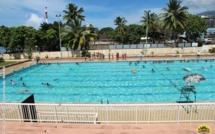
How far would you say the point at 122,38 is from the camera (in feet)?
160

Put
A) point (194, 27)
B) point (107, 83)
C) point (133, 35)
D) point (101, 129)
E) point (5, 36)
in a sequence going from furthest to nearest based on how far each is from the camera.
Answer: point (133, 35), point (194, 27), point (5, 36), point (107, 83), point (101, 129)

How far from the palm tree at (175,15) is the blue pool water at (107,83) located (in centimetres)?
1324

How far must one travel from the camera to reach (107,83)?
18281 mm

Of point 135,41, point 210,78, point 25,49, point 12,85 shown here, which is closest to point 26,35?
point 25,49

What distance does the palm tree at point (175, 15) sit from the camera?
120ft

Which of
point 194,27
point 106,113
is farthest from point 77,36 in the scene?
point 194,27

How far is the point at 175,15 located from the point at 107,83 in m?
26.1

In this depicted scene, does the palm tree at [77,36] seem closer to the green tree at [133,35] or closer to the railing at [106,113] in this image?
the green tree at [133,35]

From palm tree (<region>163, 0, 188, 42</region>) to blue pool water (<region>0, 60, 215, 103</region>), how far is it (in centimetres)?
1324

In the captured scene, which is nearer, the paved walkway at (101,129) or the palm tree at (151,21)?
the paved walkway at (101,129)

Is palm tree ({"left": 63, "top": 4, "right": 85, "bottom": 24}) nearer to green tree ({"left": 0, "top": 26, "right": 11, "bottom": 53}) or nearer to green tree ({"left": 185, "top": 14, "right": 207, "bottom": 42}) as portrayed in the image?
green tree ({"left": 0, "top": 26, "right": 11, "bottom": 53})

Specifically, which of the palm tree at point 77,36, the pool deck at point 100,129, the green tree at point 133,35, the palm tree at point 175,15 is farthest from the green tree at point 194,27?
the pool deck at point 100,129

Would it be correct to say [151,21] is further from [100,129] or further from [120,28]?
[100,129]

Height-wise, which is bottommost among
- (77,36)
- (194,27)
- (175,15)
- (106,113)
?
(106,113)
